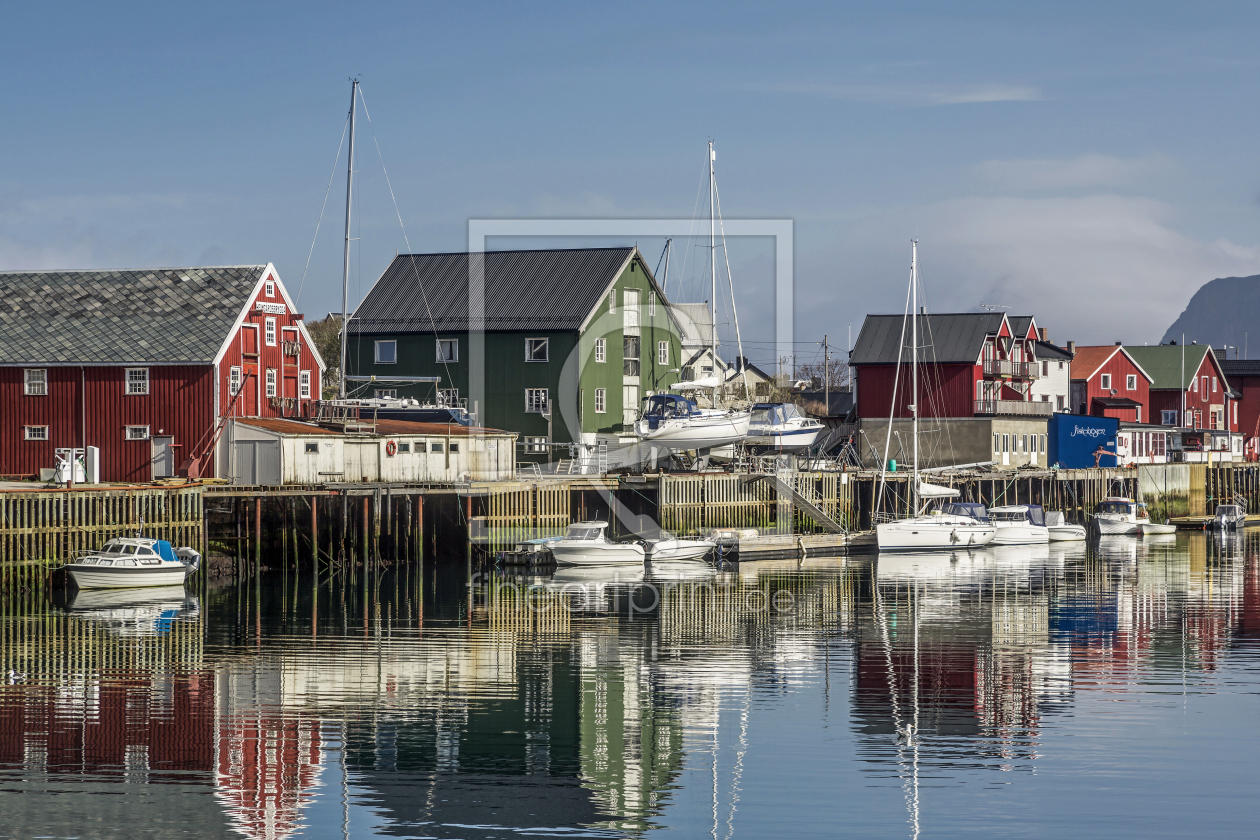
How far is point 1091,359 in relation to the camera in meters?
111

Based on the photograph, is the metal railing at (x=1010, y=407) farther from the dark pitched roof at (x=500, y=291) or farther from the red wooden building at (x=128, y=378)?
the red wooden building at (x=128, y=378)

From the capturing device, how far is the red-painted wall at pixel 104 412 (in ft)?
194

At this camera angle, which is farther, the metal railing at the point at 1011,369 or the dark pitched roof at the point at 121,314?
the metal railing at the point at 1011,369

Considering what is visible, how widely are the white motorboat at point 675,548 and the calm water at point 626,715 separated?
10494 millimetres

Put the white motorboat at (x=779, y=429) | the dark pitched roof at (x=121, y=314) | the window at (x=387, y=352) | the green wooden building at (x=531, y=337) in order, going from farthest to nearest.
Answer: the window at (x=387, y=352)
the green wooden building at (x=531, y=337)
the white motorboat at (x=779, y=429)
the dark pitched roof at (x=121, y=314)

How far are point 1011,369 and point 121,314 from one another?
2376 inches

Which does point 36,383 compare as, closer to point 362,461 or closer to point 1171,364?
point 362,461

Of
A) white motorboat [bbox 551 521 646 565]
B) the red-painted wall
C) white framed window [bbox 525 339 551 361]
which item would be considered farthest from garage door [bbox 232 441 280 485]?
white framed window [bbox 525 339 551 361]

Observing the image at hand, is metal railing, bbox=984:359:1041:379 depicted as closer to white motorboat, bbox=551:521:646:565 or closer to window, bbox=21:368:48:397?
white motorboat, bbox=551:521:646:565

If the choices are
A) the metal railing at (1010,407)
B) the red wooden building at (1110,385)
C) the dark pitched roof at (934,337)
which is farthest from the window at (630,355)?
the red wooden building at (1110,385)

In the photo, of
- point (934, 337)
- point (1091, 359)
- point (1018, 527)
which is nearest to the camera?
point (1018, 527)

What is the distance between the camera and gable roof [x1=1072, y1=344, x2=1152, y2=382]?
109m

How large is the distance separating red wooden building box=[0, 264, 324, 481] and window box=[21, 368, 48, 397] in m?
0.04

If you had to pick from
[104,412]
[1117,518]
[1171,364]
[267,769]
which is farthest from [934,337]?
[267,769]
